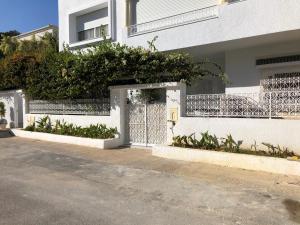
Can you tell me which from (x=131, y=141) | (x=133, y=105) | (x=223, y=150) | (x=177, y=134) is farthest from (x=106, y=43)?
(x=223, y=150)

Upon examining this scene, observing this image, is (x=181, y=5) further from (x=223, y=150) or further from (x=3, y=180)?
(x=3, y=180)

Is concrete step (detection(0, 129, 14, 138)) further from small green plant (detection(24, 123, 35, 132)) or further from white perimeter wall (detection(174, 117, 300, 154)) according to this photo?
white perimeter wall (detection(174, 117, 300, 154))

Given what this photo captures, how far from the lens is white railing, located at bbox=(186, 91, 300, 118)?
27.4ft

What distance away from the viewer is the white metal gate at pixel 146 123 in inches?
428

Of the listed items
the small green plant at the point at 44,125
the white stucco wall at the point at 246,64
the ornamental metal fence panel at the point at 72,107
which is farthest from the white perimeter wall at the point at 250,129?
the small green plant at the point at 44,125

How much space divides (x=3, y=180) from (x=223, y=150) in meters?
5.45

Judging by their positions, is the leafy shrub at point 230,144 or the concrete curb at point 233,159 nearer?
the concrete curb at point 233,159

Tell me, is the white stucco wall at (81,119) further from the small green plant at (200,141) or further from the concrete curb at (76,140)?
the small green plant at (200,141)

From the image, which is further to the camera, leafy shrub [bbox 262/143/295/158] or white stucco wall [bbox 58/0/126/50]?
white stucco wall [bbox 58/0/126/50]

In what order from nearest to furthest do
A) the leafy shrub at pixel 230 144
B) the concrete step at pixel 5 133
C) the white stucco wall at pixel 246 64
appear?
the leafy shrub at pixel 230 144 → the white stucco wall at pixel 246 64 → the concrete step at pixel 5 133

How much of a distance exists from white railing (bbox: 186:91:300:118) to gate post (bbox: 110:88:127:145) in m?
2.74

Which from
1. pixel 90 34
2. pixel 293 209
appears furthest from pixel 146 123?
pixel 90 34

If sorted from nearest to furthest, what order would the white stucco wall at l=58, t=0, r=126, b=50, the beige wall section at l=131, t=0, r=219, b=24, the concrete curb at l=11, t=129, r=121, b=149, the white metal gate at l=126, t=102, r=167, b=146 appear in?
the white metal gate at l=126, t=102, r=167, b=146 < the concrete curb at l=11, t=129, r=121, b=149 < the beige wall section at l=131, t=0, r=219, b=24 < the white stucco wall at l=58, t=0, r=126, b=50

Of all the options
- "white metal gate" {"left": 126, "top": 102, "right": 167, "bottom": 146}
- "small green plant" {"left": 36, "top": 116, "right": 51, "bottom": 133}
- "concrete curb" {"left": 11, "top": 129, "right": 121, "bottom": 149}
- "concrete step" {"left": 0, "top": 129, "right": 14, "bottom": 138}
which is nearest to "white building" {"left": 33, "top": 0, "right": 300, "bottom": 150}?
"white metal gate" {"left": 126, "top": 102, "right": 167, "bottom": 146}
